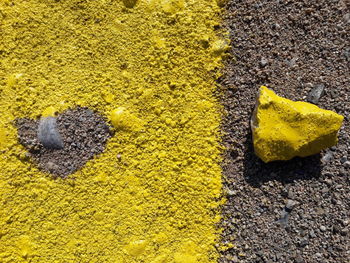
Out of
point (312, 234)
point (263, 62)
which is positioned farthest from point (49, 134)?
point (312, 234)

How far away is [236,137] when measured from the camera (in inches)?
70.7

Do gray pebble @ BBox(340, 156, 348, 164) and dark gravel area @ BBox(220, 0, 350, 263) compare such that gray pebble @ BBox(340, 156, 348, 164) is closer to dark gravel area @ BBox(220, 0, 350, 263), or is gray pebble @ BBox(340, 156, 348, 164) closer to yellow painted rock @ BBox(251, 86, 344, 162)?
dark gravel area @ BBox(220, 0, 350, 263)

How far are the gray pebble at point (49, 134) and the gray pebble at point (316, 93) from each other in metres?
1.20

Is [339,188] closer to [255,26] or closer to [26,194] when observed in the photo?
[255,26]

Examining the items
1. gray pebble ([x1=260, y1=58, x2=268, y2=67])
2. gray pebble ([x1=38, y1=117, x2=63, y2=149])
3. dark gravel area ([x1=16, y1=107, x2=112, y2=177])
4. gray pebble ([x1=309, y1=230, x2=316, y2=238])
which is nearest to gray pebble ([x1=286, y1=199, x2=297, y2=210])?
gray pebble ([x1=309, y1=230, x2=316, y2=238])

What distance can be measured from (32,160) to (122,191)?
1.49 feet

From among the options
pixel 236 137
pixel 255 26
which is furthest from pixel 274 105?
pixel 255 26

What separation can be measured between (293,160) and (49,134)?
1.16 meters

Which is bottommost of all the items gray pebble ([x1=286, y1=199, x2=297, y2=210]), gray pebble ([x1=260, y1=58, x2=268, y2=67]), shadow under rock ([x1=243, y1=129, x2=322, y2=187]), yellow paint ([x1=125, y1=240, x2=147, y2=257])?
yellow paint ([x1=125, y1=240, x2=147, y2=257])

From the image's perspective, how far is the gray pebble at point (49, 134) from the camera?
174 centimetres

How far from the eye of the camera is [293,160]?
1.76 meters

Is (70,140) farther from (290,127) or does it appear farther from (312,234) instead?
(312,234)

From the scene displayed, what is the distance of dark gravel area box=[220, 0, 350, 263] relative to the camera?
1730mm

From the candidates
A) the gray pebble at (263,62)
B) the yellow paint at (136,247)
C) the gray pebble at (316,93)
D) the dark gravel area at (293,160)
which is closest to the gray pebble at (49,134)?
the yellow paint at (136,247)
